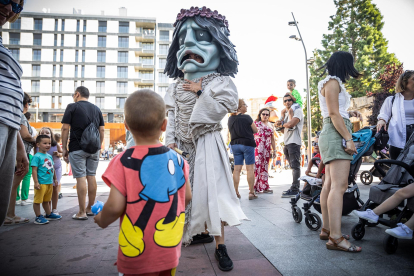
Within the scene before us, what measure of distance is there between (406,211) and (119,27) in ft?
195

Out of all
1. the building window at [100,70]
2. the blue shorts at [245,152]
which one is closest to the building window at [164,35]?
the building window at [100,70]

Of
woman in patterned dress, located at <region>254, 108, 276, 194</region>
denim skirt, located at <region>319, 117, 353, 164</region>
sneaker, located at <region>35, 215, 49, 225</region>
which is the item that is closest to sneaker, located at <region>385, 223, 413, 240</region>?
denim skirt, located at <region>319, 117, 353, 164</region>

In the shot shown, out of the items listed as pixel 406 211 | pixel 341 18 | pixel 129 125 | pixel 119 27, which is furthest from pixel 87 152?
pixel 119 27

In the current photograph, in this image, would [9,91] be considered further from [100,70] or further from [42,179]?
[100,70]

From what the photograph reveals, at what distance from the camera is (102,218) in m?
1.43

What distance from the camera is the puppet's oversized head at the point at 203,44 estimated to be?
115 inches

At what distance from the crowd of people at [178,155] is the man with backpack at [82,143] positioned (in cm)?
2

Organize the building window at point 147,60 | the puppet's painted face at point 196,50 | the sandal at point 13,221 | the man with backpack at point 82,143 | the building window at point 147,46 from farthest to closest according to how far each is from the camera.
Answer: the building window at point 147,60, the building window at point 147,46, the man with backpack at point 82,143, the sandal at point 13,221, the puppet's painted face at point 196,50

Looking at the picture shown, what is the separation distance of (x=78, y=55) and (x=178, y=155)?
59738mm

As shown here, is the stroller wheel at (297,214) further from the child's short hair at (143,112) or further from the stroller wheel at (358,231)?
the child's short hair at (143,112)

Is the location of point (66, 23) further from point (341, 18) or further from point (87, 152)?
point (87, 152)

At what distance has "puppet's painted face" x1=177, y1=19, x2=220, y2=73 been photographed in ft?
9.53

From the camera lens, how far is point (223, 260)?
2.34m

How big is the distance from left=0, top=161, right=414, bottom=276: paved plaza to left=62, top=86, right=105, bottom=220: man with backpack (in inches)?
28.5
